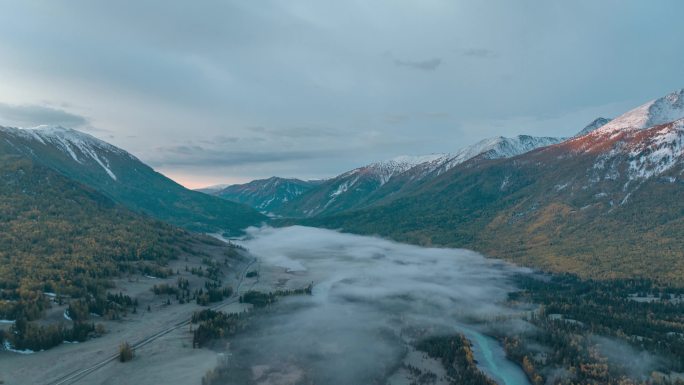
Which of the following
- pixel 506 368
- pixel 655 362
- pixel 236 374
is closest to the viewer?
pixel 236 374

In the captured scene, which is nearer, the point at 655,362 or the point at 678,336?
the point at 655,362

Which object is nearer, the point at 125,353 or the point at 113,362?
the point at 113,362

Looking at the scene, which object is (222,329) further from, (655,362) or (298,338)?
(655,362)

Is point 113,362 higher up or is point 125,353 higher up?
point 125,353

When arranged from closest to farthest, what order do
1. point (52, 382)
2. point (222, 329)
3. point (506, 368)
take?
point (52, 382) → point (506, 368) → point (222, 329)

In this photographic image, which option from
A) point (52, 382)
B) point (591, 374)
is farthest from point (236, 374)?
point (591, 374)

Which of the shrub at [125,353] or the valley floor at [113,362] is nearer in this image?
the valley floor at [113,362]

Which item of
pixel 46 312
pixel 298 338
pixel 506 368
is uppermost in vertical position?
pixel 46 312

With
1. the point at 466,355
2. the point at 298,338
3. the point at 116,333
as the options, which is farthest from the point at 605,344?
the point at 116,333

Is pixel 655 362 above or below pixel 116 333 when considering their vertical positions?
below

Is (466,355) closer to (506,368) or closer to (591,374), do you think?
(506,368)

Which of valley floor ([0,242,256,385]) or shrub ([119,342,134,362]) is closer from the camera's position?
valley floor ([0,242,256,385])
